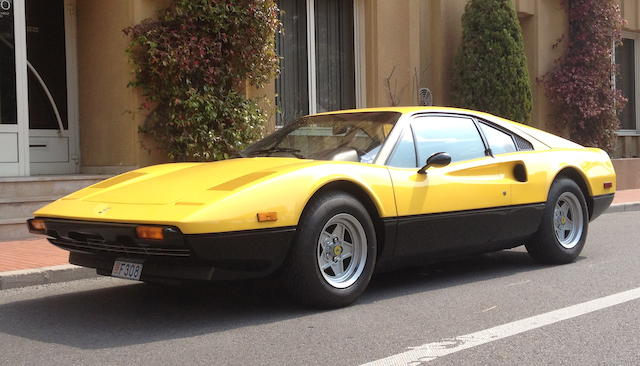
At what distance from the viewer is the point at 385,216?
5.09 m

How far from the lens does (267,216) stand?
447 cm

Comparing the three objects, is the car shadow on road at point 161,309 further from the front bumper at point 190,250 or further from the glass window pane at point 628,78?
the glass window pane at point 628,78

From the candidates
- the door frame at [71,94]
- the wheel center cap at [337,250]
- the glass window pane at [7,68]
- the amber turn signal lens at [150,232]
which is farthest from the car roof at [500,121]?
the door frame at [71,94]

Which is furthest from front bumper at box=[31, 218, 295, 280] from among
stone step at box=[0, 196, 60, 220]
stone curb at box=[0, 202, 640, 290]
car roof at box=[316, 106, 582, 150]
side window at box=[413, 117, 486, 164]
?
stone step at box=[0, 196, 60, 220]

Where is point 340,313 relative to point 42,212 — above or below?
below

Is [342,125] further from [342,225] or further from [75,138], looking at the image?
[75,138]

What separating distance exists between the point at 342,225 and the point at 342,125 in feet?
3.77

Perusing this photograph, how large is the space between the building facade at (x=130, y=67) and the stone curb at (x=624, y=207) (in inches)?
148

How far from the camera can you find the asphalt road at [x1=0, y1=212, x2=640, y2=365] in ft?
12.7

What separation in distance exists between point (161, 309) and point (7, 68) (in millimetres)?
5600

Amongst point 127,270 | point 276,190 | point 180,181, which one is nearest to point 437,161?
point 276,190

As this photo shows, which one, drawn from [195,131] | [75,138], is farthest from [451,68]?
[75,138]

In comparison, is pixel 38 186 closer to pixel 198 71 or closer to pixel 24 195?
pixel 24 195

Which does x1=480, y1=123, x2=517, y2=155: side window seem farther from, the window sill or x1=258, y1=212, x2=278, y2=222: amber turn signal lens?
the window sill
